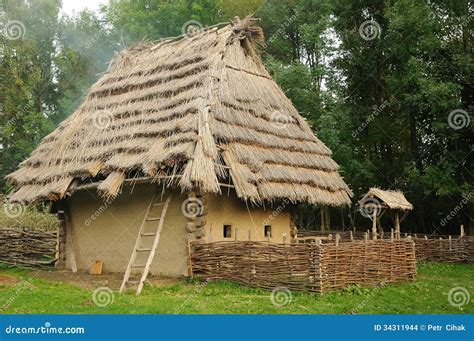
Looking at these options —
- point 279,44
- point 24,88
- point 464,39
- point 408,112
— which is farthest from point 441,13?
point 24,88

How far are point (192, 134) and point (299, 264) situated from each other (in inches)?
153

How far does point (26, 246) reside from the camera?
18.2m

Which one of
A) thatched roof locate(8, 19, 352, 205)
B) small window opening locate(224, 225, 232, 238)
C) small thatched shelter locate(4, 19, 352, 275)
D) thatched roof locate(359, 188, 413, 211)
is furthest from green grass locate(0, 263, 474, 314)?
thatched roof locate(359, 188, 413, 211)

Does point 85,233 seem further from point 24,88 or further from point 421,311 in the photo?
point 24,88

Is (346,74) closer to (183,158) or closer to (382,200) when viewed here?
(382,200)

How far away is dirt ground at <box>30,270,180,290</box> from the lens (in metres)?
12.9

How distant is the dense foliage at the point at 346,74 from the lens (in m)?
24.0

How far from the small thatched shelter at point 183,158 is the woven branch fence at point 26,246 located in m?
1.70

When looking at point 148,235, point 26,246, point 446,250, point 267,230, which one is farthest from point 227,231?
point 446,250

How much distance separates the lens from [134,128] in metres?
15.0

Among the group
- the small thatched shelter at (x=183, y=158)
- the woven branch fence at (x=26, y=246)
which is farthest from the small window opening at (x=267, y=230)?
the woven branch fence at (x=26, y=246)

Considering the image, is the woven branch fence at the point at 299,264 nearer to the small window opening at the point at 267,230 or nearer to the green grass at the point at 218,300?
the green grass at the point at 218,300

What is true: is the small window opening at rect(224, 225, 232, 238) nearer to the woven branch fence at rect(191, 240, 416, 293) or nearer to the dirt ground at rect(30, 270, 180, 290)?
the woven branch fence at rect(191, 240, 416, 293)

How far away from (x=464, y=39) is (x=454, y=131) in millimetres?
Answer: 4695
